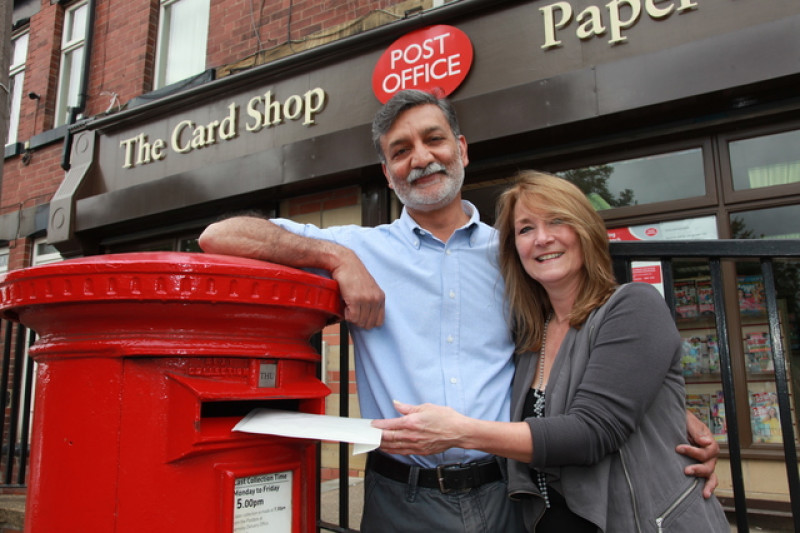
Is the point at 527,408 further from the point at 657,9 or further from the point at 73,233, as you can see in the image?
the point at 73,233

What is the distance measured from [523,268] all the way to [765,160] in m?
3.23

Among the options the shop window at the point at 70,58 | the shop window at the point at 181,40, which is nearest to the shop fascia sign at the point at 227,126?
the shop window at the point at 181,40

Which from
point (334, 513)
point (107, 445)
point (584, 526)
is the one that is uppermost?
point (107, 445)

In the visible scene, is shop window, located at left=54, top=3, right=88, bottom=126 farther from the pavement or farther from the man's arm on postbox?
the man's arm on postbox

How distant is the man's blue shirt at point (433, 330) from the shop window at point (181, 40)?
19.2 feet

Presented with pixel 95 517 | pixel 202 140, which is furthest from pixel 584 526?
pixel 202 140

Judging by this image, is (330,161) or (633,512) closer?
(633,512)

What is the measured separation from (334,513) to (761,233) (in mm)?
3455

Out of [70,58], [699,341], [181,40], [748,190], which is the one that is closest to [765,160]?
[748,190]

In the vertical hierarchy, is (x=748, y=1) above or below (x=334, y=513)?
above

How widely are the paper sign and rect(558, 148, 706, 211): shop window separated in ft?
12.0

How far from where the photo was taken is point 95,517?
111 cm

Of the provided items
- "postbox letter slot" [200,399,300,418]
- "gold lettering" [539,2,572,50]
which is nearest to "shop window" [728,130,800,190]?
"gold lettering" [539,2,572,50]

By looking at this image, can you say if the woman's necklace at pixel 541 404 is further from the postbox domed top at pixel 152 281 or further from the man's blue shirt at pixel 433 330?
the postbox domed top at pixel 152 281
